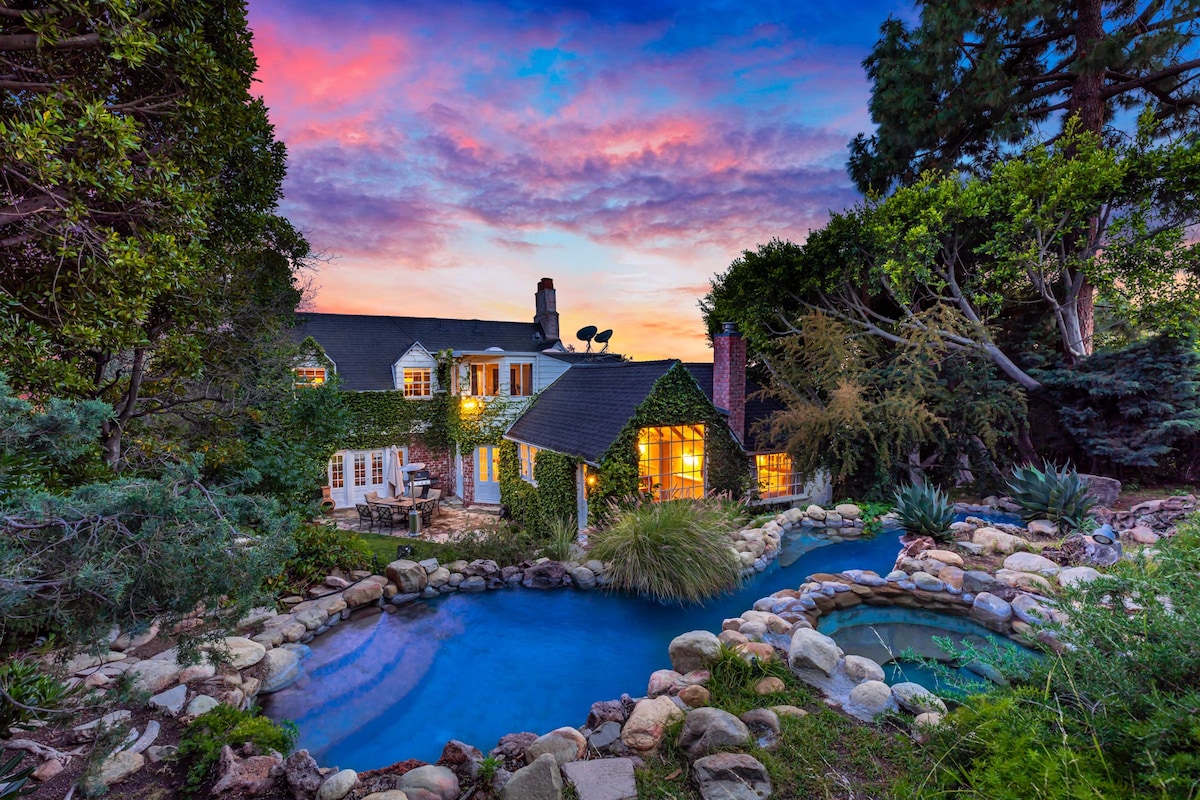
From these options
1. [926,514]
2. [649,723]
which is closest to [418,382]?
[649,723]

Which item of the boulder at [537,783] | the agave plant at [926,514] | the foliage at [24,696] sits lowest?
the boulder at [537,783]

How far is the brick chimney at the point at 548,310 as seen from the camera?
65.0ft

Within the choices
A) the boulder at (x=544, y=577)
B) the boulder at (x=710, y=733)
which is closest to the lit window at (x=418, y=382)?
the boulder at (x=544, y=577)

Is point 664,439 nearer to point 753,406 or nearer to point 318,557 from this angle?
point 753,406

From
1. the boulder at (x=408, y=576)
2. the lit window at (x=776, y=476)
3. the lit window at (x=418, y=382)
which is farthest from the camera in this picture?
the lit window at (x=418, y=382)

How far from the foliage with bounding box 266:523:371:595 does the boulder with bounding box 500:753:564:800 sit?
5047mm

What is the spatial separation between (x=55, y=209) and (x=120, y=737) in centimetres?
390

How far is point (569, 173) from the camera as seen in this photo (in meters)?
11.7

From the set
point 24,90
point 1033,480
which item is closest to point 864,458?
point 1033,480

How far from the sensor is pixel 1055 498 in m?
8.05

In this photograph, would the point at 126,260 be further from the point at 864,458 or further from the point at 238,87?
the point at 864,458

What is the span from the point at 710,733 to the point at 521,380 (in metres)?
13.2

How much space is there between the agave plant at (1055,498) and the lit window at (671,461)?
19.7 ft

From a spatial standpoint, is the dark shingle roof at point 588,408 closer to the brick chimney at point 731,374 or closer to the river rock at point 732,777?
the brick chimney at point 731,374
